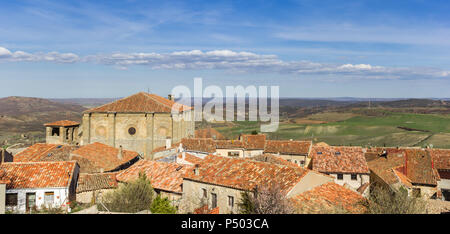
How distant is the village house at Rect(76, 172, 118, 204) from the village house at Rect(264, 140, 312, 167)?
18.8 meters

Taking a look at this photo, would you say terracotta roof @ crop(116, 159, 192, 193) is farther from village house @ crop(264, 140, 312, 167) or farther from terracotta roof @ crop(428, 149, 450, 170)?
terracotta roof @ crop(428, 149, 450, 170)

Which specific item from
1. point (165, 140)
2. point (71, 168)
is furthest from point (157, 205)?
point (165, 140)

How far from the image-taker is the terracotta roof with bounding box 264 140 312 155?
37750mm

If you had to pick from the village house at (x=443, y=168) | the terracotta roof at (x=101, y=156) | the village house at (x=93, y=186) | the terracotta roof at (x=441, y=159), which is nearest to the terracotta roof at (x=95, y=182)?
the village house at (x=93, y=186)

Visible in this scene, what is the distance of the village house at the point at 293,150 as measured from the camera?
3728 centimetres

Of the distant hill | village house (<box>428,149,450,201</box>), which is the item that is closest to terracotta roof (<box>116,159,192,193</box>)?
village house (<box>428,149,450,201</box>)

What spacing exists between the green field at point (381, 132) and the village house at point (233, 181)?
167 feet

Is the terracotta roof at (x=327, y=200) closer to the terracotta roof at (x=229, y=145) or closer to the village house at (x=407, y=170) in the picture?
the village house at (x=407, y=170)

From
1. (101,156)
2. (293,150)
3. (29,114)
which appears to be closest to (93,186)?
(101,156)

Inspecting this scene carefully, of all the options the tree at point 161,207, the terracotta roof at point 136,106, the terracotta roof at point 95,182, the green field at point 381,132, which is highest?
the terracotta roof at point 136,106

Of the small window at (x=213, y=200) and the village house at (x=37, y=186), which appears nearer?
the small window at (x=213, y=200)
